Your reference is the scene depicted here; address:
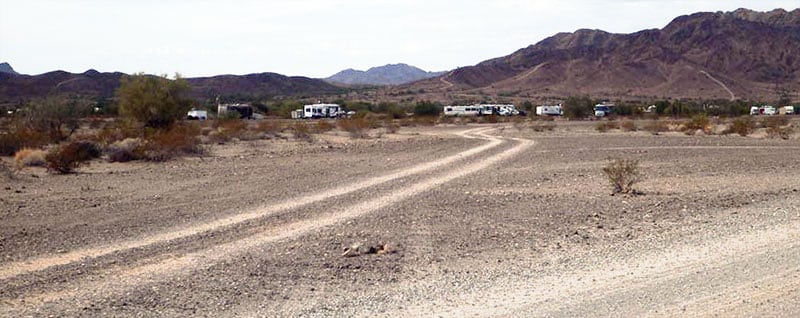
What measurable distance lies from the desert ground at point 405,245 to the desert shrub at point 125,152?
778 centimetres

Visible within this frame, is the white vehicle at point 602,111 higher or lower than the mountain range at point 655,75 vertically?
lower

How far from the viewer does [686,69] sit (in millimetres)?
172250

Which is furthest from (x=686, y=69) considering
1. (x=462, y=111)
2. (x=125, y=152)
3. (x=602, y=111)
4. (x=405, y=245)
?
(x=405, y=245)

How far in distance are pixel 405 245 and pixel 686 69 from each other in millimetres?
168617

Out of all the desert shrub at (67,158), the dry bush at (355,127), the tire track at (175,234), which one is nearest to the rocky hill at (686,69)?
the dry bush at (355,127)

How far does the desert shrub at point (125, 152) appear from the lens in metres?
35.4

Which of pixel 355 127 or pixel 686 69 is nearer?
pixel 355 127

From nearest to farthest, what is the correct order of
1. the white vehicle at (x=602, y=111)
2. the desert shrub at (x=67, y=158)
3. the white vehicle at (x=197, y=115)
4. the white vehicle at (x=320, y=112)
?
the desert shrub at (x=67, y=158)
the white vehicle at (x=197, y=115)
the white vehicle at (x=602, y=111)
the white vehicle at (x=320, y=112)

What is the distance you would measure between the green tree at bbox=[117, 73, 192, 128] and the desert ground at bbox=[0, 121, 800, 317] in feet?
96.4

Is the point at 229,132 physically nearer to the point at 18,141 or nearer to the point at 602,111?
the point at 18,141

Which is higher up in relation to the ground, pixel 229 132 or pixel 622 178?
pixel 622 178

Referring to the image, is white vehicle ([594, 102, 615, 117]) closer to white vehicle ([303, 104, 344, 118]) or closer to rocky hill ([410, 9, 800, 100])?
white vehicle ([303, 104, 344, 118])

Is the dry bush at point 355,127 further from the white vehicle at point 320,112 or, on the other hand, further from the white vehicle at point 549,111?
the white vehicle at point 549,111

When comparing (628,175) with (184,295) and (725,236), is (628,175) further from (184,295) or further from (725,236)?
(184,295)
